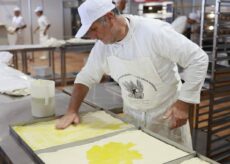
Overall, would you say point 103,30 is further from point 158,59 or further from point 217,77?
point 217,77

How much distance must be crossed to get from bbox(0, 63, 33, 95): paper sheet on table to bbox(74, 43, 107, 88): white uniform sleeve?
0.51m

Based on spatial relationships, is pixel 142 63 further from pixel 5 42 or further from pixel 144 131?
pixel 5 42

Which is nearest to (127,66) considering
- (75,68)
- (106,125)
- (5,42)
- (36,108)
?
(106,125)

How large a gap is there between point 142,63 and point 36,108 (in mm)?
539

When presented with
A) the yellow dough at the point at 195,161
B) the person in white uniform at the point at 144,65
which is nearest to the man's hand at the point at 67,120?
the person in white uniform at the point at 144,65

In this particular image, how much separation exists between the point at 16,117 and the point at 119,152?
0.66 m

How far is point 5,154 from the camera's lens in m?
1.04

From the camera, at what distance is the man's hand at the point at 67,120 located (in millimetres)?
1257

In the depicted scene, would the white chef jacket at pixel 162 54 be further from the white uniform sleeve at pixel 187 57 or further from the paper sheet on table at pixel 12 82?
the paper sheet on table at pixel 12 82

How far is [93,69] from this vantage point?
4.97ft

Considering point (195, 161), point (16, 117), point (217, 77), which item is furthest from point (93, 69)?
point (217, 77)

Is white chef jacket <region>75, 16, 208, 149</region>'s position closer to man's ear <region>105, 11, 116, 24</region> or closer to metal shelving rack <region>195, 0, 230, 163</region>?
man's ear <region>105, 11, 116, 24</region>

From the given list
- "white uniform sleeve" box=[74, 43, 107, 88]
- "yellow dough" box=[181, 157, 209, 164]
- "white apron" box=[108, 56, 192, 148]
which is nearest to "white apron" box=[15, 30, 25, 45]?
"white uniform sleeve" box=[74, 43, 107, 88]

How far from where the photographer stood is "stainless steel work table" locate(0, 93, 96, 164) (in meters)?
1.02
